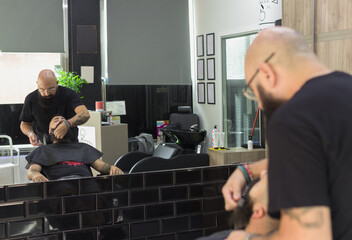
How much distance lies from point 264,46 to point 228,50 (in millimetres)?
1749

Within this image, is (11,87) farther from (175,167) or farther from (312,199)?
(312,199)

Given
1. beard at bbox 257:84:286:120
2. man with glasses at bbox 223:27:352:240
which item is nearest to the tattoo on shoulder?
man with glasses at bbox 223:27:352:240

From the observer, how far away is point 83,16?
2.57 m

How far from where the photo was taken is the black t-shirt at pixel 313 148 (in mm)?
752

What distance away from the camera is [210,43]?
2.63 meters

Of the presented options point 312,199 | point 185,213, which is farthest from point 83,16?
point 312,199

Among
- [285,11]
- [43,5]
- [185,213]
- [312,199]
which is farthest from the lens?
[285,11]

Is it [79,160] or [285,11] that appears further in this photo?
[285,11]

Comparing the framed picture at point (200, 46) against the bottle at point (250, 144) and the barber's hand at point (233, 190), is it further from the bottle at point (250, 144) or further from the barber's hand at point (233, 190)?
the barber's hand at point (233, 190)

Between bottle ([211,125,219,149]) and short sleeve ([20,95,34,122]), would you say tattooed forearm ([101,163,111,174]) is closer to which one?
short sleeve ([20,95,34,122])

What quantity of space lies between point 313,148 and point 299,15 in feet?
8.15

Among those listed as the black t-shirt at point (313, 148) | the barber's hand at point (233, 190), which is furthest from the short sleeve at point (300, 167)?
the barber's hand at point (233, 190)

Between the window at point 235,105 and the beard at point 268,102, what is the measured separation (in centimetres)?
162

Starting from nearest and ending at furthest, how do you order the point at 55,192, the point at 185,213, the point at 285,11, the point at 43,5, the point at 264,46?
the point at 264,46 < the point at 55,192 < the point at 185,213 < the point at 43,5 < the point at 285,11
